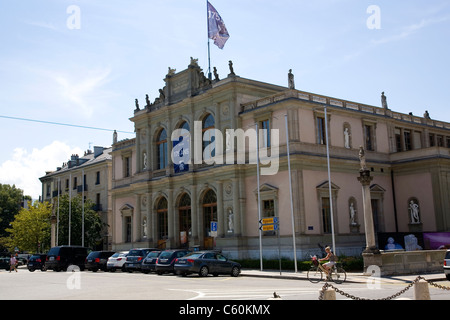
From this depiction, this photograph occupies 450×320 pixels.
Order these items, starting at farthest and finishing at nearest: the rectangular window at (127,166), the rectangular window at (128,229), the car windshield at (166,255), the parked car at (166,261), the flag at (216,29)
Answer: the rectangular window at (127,166)
the rectangular window at (128,229)
the flag at (216,29)
the car windshield at (166,255)
the parked car at (166,261)

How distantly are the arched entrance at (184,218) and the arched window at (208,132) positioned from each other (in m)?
4.75

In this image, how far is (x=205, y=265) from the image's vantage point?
27.9 meters

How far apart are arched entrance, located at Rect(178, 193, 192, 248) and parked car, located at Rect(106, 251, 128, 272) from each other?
30.3ft

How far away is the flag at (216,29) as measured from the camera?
4316cm

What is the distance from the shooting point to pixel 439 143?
5025cm

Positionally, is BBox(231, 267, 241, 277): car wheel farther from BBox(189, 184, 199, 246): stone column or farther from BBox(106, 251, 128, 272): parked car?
BBox(189, 184, 199, 246): stone column

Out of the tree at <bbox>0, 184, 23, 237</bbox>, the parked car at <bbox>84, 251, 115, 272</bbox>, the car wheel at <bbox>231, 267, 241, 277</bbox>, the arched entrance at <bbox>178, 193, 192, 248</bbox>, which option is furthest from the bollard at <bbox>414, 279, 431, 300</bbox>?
the tree at <bbox>0, 184, 23, 237</bbox>

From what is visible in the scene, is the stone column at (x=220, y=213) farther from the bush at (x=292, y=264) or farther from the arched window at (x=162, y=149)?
the arched window at (x=162, y=149)

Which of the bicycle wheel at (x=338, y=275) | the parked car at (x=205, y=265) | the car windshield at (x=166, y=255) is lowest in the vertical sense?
the bicycle wheel at (x=338, y=275)

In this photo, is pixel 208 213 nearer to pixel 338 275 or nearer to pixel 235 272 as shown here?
pixel 235 272

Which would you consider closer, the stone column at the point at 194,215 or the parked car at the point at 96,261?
the parked car at the point at 96,261

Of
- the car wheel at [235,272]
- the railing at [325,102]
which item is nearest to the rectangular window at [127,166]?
the railing at [325,102]
